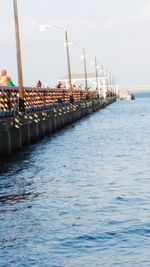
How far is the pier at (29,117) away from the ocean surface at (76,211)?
8.18ft

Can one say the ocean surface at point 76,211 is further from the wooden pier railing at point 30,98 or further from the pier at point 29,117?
the wooden pier railing at point 30,98

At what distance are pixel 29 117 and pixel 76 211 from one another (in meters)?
21.2

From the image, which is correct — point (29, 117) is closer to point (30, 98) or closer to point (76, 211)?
point (30, 98)

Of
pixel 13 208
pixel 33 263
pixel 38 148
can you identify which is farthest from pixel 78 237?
pixel 38 148

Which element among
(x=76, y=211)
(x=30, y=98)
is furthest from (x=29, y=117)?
(x=76, y=211)

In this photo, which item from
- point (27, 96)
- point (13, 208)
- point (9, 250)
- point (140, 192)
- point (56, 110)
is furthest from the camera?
point (56, 110)

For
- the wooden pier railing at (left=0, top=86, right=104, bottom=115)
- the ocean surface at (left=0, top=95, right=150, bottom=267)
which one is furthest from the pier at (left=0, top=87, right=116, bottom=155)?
the ocean surface at (left=0, top=95, right=150, bottom=267)

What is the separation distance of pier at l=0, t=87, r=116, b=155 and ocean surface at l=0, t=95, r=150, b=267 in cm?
249

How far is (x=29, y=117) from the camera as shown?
36562mm

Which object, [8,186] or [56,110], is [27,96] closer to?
[56,110]

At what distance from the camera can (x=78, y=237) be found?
42.9 ft

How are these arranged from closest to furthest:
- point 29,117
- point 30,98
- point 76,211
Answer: point 76,211
point 29,117
point 30,98

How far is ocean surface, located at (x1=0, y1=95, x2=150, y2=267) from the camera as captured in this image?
11.9 metres

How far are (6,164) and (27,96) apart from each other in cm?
1494
